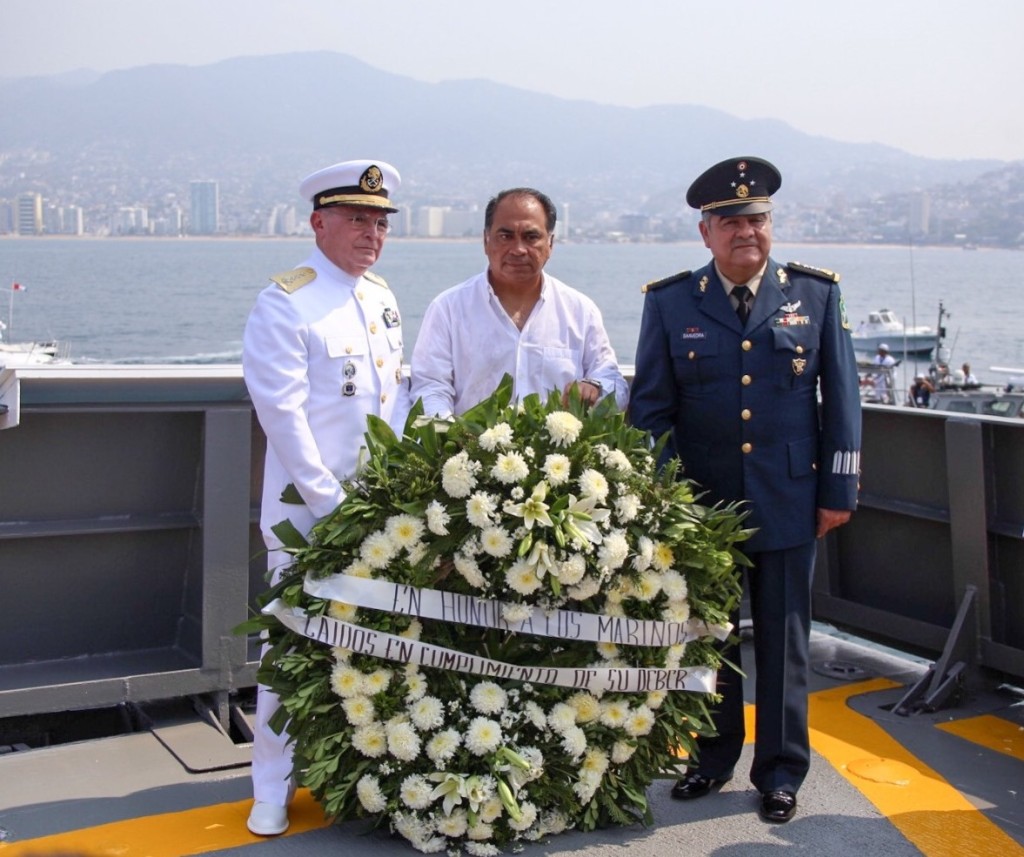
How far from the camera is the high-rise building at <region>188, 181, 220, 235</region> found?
151 meters

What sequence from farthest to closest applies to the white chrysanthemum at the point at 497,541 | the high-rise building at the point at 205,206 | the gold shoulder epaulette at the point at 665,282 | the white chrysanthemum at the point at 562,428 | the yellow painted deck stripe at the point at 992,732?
the high-rise building at the point at 205,206
the yellow painted deck stripe at the point at 992,732
the gold shoulder epaulette at the point at 665,282
the white chrysanthemum at the point at 562,428
the white chrysanthemum at the point at 497,541

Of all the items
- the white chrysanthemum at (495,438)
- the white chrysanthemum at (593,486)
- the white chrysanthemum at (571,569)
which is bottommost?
the white chrysanthemum at (571,569)

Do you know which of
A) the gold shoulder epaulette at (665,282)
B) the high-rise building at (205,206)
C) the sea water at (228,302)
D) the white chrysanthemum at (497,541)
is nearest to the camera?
the white chrysanthemum at (497,541)

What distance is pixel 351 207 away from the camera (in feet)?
11.6

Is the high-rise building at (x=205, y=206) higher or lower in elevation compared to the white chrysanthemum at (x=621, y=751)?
higher

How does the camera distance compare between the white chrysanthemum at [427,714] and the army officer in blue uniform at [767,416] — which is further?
the army officer in blue uniform at [767,416]

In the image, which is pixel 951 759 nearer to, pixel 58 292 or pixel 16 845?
pixel 16 845

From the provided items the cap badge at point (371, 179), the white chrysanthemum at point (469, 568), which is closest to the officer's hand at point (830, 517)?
the white chrysanthemum at point (469, 568)

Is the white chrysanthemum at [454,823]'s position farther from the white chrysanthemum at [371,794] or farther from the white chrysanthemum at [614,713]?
the white chrysanthemum at [614,713]

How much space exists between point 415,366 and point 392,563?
87 centimetres

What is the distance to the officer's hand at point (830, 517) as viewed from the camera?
3619 mm

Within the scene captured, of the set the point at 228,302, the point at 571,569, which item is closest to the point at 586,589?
the point at 571,569

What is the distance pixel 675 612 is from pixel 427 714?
2.39 ft

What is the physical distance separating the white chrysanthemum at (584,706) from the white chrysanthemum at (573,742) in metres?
0.05
